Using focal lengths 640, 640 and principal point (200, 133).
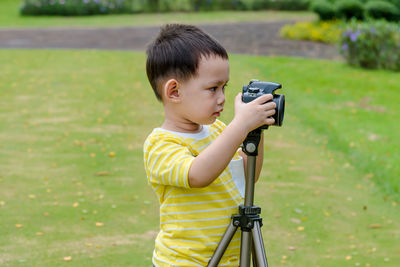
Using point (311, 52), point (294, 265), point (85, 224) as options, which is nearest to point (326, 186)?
point (294, 265)

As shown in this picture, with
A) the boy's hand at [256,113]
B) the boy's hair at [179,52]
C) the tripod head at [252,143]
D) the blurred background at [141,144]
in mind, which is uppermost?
the boy's hair at [179,52]

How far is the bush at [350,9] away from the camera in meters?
18.3

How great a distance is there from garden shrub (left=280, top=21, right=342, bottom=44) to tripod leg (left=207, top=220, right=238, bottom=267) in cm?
1584

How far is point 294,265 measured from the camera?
449 centimetres

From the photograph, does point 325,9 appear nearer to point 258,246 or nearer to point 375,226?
point 375,226

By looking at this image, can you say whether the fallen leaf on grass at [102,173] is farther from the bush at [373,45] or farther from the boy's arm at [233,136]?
the bush at [373,45]

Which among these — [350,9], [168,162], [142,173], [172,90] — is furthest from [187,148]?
[350,9]

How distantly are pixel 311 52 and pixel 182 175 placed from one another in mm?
14369

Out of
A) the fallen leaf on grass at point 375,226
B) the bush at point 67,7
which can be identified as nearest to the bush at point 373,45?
the fallen leaf on grass at point 375,226

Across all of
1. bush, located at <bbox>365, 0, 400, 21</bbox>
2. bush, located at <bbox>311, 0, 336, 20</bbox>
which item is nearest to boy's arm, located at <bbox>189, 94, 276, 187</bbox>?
bush, located at <bbox>365, 0, 400, 21</bbox>

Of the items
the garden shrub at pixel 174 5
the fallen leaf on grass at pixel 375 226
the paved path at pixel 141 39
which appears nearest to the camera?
the fallen leaf on grass at pixel 375 226

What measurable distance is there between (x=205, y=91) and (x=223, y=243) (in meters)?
0.56

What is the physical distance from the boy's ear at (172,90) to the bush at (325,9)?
1729 cm

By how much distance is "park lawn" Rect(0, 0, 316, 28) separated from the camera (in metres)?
23.4
